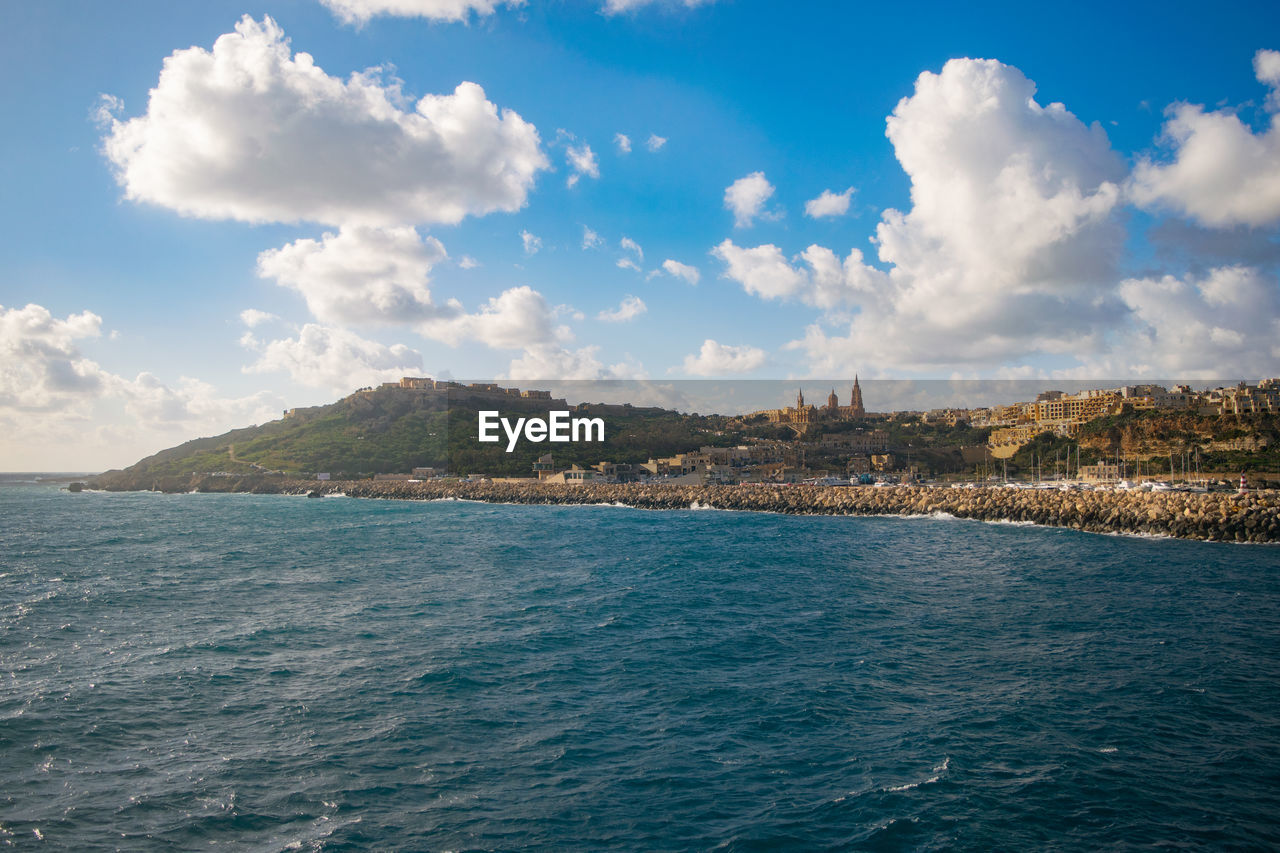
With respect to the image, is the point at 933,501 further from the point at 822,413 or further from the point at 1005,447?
the point at 822,413

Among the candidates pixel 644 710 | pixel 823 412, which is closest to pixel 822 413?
pixel 823 412

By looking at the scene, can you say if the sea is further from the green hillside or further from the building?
the green hillside

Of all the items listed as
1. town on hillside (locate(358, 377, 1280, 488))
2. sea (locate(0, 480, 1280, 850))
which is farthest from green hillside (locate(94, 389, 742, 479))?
sea (locate(0, 480, 1280, 850))

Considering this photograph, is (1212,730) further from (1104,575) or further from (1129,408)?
(1129,408)

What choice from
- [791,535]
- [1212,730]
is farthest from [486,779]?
[791,535]

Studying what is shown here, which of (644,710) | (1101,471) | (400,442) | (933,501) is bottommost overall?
(933,501)

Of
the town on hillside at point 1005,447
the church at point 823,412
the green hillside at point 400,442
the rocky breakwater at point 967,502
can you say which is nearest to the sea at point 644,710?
the rocky breakwater at point 967,502
